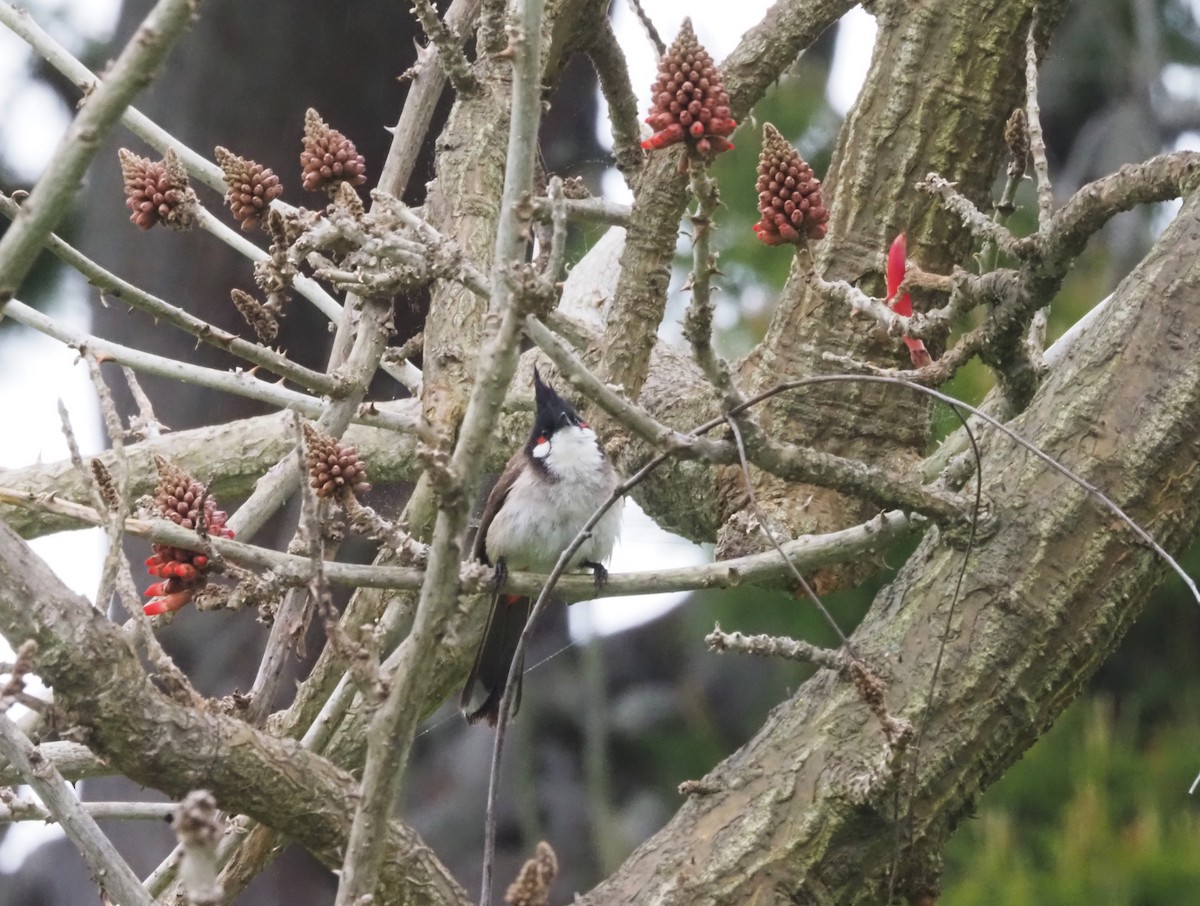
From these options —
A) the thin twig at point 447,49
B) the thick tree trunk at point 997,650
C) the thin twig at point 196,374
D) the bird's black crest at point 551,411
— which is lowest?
the thick tree trunk at point 997,650

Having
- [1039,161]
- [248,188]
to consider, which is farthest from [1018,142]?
[248,188]

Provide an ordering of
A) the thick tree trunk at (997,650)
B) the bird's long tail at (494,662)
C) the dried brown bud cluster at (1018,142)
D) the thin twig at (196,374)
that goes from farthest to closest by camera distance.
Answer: the bird's long tail at (494,662) < the dried brown bud cluster at (1018,142) < the thin twig at (196,374) < the thick tree trunk at (997,650)

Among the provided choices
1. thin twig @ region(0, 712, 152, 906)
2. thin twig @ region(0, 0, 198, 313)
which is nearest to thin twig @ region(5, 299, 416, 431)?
thin twig @ region(0, 712, 152, 906)

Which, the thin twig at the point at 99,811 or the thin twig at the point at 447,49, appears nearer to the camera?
the thin twig at the point at 99,811

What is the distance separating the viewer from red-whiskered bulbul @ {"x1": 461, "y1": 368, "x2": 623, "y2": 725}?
3.06 m

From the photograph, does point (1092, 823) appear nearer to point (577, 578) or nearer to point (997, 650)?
point (997, 650)

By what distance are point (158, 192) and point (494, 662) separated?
1.31m

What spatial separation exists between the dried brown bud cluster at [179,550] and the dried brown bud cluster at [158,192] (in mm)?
473

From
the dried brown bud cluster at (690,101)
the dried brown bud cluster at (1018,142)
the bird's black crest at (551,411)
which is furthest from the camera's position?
the bird's black crest at (551,411)

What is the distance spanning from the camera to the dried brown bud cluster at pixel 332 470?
6.33 ft

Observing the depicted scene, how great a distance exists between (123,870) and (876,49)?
246cm

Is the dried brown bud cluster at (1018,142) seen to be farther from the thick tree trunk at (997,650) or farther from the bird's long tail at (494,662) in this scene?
the bird's long tail at (494,662)

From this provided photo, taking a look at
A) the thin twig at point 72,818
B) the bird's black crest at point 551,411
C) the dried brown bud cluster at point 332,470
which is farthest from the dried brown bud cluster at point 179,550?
the bird's black crest at point 551,411

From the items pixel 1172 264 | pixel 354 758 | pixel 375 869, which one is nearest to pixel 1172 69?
pixel 1172 264
